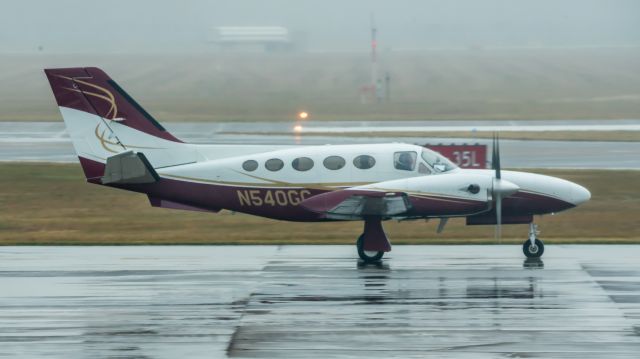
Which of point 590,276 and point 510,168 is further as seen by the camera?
point 510,168

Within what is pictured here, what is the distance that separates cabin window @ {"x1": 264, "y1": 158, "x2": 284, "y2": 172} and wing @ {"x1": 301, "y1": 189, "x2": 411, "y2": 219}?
113cm

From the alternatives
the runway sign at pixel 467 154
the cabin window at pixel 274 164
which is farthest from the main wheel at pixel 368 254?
the runway sign at pixel 467 154

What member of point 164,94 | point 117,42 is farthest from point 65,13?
point 164,94

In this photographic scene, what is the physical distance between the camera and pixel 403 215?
69.1 feet

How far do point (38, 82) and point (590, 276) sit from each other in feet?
301

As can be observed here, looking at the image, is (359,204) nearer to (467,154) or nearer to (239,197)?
(239,197)

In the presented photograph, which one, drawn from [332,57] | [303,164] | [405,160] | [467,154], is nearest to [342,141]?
[467,154]

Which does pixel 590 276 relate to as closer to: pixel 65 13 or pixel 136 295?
pixel 136 295

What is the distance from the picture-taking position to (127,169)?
69.5 ft

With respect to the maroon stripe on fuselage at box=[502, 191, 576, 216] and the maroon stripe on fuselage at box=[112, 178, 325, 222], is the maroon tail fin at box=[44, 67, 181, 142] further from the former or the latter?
the maroon stripe on fuselage at box=[502, 191, 576, 216]

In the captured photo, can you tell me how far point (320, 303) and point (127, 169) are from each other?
21.3 ft

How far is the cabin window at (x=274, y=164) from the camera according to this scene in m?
21.7

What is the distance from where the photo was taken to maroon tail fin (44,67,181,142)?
71.5ft

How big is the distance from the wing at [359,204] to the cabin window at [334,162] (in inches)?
29.5
